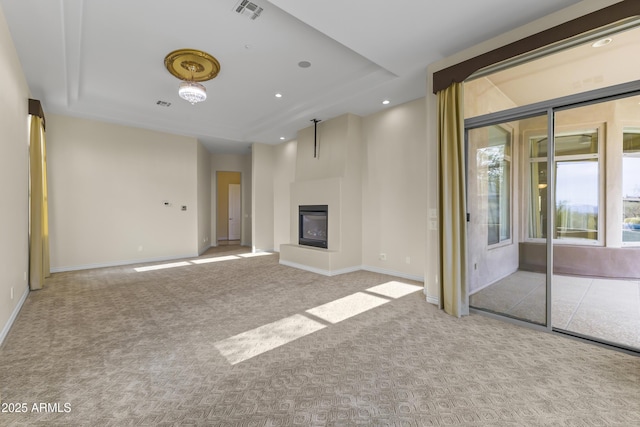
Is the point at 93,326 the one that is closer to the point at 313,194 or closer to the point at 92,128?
the point at 313,194

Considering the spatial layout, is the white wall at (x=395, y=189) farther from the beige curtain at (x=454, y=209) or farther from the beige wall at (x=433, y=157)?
the beige curtain at (x=454, y=209)

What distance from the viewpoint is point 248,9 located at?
9.55 feet

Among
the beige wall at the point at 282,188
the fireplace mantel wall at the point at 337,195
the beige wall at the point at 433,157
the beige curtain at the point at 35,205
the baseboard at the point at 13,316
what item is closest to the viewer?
the baseboard at the point at 13,316

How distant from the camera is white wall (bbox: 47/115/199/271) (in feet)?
19.1

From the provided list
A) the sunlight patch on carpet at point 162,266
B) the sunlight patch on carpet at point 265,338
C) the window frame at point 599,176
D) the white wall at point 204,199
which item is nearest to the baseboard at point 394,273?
the window frame at point 599,176

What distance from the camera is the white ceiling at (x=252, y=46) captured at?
2814mm

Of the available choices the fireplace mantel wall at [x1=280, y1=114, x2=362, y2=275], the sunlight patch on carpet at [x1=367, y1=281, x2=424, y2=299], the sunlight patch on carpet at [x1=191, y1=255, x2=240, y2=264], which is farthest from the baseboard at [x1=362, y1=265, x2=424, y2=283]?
the sunlight patch on carpet at [x1=191, y1=255, x2=240, y2=264]

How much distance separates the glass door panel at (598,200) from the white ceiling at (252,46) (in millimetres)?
3607

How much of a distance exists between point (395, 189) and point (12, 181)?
5.48 meters

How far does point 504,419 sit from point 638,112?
6.43 metres

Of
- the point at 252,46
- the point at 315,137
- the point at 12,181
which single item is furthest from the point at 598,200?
the point at 12,181

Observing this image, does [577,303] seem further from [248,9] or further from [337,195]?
[248,9]

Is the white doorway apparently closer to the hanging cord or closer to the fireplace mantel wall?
the fireplace mantel wall

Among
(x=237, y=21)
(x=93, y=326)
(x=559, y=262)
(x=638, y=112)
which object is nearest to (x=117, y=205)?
(x=93, y=326)
